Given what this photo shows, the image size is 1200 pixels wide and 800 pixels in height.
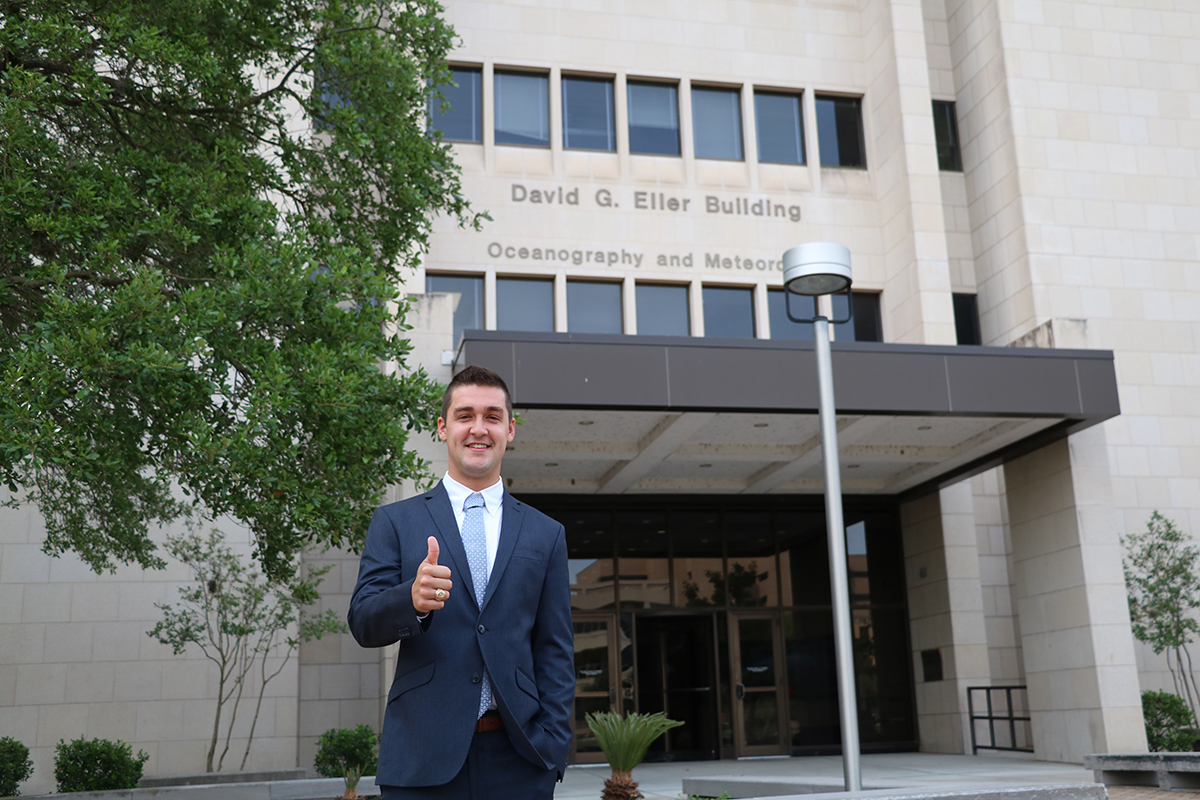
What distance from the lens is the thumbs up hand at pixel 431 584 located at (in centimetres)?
268

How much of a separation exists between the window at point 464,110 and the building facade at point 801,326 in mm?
78

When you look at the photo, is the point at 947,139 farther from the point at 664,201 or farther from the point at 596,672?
the point at 596,672

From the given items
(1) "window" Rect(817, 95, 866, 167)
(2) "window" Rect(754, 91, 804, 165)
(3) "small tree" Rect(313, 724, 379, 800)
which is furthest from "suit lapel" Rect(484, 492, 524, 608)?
(1) "window" Rect(817, 95, 866, 167)

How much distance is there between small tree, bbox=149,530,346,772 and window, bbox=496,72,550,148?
8.68 meters

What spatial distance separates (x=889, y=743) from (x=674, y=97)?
1263cm

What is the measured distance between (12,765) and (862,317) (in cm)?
1582

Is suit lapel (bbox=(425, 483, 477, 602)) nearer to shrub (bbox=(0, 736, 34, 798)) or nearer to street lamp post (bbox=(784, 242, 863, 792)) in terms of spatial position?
street lamp post (bbox=(784, 242, 863, 792))

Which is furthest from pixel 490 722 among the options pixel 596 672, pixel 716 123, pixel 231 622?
pixel 716 123

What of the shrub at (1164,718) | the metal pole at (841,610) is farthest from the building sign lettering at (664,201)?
the metal pole at (841,610)

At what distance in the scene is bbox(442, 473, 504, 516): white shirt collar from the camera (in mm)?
3252

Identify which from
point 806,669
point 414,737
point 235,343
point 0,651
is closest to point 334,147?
point 235,343

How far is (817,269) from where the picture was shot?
909 cm

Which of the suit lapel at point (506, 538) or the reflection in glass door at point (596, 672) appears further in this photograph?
the reflection in glass door at point (596, 672)

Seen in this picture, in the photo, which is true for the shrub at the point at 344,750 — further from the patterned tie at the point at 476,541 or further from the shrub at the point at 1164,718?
the patterned tie at the point at 476,541
